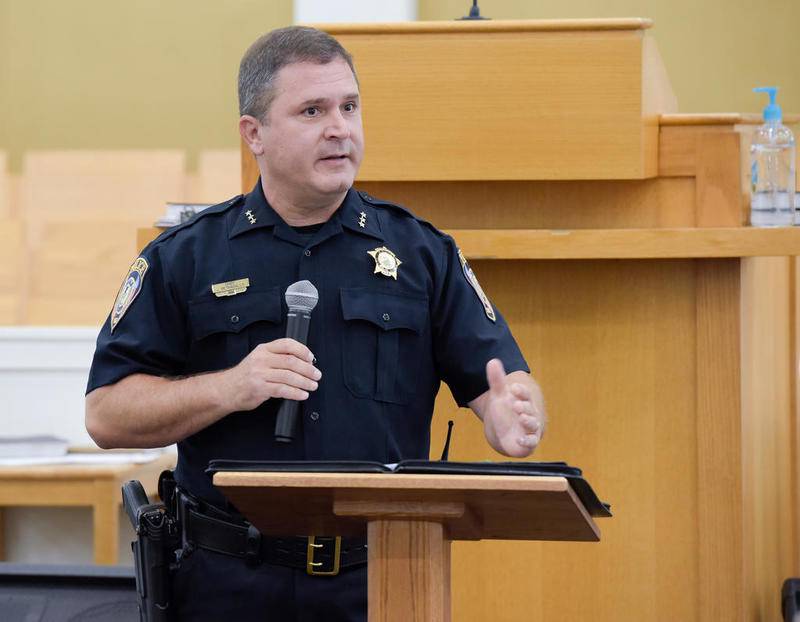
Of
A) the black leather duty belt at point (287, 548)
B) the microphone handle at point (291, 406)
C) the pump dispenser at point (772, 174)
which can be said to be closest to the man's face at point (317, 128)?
the microphone handle at point (291, 406)

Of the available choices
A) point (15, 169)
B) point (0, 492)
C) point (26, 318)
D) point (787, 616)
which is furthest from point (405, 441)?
point (15, 169)

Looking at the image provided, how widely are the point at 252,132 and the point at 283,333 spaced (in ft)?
0.92

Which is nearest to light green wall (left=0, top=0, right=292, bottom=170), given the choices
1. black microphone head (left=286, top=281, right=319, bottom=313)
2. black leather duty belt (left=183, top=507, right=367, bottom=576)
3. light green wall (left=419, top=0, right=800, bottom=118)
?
light green wall (left=419, top=0, right=800, bottom=118)

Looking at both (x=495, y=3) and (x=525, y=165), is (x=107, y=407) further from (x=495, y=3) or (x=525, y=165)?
(x=495, y=3)

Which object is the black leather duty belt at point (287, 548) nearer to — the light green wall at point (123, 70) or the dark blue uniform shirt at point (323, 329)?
the dark blue uniform shirt at point (323, 329)

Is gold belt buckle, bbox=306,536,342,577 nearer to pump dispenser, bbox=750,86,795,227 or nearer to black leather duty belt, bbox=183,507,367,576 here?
black leather duty belt, bbox=183,507,367,576

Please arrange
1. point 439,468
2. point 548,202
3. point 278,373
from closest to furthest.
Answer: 1. point 439,468
2. point 278,373
3. point 548,202

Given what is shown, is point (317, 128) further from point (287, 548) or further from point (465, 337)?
point (287, 548)

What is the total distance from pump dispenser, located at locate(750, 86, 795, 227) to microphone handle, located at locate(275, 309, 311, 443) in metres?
1.11

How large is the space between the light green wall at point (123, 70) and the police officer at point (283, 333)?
11.9 feet

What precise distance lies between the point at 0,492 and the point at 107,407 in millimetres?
1979

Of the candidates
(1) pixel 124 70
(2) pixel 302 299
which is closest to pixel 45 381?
(1) pixel 124 70

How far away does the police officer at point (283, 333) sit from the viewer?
1.63 metres

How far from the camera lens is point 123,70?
17.7ft
